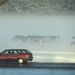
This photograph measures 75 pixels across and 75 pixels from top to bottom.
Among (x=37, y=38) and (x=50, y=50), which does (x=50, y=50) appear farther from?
(x=37, y=38)

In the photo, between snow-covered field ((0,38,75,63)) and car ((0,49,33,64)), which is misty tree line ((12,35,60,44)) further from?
car ((0,49,33,64))

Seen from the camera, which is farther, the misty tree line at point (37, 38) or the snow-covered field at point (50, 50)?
the misty tree line at point (37, 38)

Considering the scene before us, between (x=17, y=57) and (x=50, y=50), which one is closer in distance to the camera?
(x=17, y=57)

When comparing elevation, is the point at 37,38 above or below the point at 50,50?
above

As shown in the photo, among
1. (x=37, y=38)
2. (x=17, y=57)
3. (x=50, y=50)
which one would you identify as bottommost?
(x=17, y=57)

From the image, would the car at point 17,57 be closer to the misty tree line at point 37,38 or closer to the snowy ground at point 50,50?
the snowy ground at point 50,50

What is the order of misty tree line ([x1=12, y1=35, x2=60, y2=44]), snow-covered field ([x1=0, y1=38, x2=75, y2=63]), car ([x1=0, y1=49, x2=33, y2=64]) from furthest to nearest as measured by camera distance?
misty tree line ([x1=12, y1=35, x2=60, y2=44])
snow-covered field ([x1=0, y1=38, x2=75, y2=63])
car ([x1=0, y1=49, x2=33, y2=64])

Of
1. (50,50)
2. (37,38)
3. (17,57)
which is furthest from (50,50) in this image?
(17,57)

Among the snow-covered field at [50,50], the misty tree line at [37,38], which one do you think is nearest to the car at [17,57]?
the snow-covered field at [50,50]

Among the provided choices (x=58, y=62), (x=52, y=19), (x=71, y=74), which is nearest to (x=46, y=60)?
(x=58, y=62)

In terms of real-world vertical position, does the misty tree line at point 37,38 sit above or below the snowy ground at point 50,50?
above

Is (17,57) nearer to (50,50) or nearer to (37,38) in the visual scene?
(37,38)

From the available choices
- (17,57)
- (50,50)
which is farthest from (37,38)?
(17,57)

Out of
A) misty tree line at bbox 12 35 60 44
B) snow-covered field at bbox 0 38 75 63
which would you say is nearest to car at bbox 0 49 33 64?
snow-covered field at bbox 0 38 75 63
